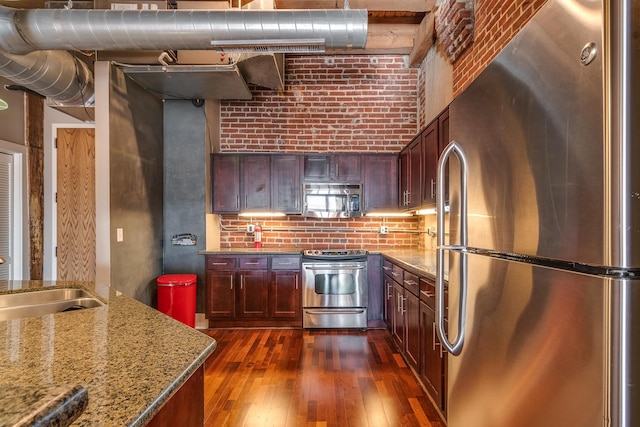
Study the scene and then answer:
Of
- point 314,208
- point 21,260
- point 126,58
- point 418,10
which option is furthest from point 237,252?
point 418,10

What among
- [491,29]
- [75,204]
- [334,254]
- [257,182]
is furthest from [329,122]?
[75,204]

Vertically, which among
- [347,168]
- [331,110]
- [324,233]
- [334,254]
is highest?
[331,110]

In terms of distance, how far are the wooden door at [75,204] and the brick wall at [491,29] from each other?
437 centimetres

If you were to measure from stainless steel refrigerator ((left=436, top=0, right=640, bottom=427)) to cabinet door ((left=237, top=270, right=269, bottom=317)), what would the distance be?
9.67 feet

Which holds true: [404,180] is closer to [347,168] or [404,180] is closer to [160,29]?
[347,168]

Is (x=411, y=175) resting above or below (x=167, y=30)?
below

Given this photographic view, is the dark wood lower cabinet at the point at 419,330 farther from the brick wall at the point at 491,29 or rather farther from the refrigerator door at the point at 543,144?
the brick wall at the point at 491,29

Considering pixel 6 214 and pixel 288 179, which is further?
pixel 288 179

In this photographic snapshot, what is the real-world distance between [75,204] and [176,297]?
1.97m

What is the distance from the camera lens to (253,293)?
392 centimetres

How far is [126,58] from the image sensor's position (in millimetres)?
3182

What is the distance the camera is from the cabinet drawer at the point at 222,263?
12.9ft

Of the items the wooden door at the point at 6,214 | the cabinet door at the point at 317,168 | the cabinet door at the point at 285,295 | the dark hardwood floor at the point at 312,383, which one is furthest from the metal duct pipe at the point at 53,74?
the dark hardwood floor at the point at 312,383

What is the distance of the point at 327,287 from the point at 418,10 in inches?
126
